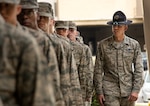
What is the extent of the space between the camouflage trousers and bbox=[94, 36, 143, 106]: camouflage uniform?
32mm

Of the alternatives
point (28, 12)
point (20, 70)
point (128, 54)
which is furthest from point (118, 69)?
point (20, 70)

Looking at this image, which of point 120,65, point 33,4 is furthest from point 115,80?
point 33,4

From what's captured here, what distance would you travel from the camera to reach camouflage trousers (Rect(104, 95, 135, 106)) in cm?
439

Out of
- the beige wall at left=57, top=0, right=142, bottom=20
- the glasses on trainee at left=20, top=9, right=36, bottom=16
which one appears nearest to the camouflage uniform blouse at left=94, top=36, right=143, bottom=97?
the glasses on trainee at left=20, top=9, right=36, bottom=16

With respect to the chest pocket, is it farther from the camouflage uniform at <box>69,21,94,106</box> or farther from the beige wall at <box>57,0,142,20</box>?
the beige wall at <box>57,0,142,20</box>

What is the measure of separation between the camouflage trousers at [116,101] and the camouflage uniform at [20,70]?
101 inches

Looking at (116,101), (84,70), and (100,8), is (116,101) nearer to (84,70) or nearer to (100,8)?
(84,70)

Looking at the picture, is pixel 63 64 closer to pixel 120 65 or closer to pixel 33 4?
pixel 33 4

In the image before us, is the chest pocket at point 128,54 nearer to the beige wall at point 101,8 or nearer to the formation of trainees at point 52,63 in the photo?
the formation of trainees at point 52,63

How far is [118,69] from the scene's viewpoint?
14.6 ft

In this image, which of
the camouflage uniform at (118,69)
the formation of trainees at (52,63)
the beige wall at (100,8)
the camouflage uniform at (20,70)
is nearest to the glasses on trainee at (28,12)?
the formation of trainees at (52,63)

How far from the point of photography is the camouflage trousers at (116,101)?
439 cm

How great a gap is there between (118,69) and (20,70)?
2694 millimetres

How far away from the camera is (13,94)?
1883mm
